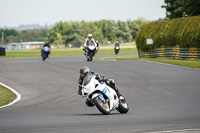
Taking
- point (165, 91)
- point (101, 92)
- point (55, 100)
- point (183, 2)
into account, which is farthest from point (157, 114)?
point (183, 2)

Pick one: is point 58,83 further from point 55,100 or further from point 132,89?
point 55,100

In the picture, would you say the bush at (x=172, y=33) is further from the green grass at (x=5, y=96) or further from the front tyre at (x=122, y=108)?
the front tyre at (x=122, y=108)

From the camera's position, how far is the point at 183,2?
54.0m

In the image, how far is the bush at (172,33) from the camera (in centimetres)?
3634

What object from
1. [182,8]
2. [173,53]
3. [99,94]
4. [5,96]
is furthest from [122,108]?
[182,8]

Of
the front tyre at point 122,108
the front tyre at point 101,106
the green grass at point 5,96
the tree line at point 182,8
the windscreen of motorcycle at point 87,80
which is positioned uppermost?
the tree line at point 182,8

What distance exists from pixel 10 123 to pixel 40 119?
100 cm

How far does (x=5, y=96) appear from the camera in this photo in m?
17.1

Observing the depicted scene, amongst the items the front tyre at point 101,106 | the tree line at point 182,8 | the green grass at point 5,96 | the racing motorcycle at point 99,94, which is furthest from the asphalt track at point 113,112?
the tree line at point 182,8

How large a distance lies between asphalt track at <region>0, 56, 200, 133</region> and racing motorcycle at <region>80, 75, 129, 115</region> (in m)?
0.25

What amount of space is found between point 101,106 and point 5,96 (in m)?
6.96

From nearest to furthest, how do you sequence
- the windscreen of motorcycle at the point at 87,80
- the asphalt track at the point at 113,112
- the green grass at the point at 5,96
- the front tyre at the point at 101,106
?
the asphalt track at the point at 113,112, the front tyre at the point at 101,106, the windscreen of motorcycle at the point at 87,80, the green grass at the point at 5,96

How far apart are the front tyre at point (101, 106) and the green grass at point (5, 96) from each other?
521 cm

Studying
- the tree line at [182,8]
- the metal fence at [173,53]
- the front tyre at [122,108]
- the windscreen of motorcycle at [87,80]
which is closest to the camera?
the windscreen of motorcycle at [87,80]
